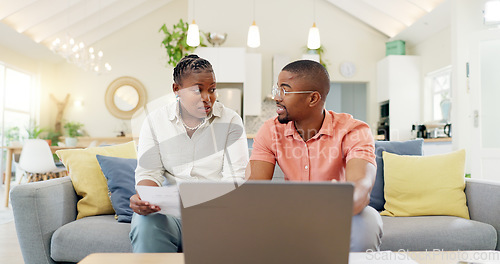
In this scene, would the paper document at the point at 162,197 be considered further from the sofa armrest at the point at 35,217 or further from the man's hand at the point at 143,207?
the sofa armrest at the point at 35,217

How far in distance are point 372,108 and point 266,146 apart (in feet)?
19.0

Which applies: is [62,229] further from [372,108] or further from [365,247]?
[372,108]

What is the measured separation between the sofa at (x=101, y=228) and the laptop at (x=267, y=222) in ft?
3.92

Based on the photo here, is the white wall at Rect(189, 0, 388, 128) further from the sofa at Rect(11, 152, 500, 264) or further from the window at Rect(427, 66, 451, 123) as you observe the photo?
the sofa at Rect(11, 152, 500, 264)

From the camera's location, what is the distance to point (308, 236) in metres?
0.70

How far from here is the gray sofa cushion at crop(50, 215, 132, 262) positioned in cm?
178

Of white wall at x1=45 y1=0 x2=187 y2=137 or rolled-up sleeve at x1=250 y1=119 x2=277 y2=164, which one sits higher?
white wall at x1=45 y1=0 x2=187 y2=137

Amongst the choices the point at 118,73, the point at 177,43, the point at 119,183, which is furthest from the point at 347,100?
the point at 119,183

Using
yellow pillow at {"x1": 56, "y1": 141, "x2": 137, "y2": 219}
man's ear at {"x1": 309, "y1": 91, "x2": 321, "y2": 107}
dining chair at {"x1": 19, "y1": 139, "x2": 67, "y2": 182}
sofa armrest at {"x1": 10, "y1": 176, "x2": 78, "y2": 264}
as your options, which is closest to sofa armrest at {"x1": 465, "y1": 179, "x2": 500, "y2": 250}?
man's ear at {"x1": 309, "y1": 91, "x2": 321, "y2": 107}

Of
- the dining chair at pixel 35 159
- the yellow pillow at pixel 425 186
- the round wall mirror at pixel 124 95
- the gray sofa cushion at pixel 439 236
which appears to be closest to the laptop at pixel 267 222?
the gray sofa cushion at pixel 439 236

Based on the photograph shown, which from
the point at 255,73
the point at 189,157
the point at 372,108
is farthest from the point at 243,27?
the point at 189,157

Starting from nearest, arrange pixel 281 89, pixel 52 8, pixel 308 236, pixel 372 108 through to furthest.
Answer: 1. pixel 308 236
2. pixel 281 89
3. pixel 52 8
4. pixel 372 108

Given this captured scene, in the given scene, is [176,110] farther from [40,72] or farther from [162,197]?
[40,72]

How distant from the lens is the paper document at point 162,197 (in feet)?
4.10
